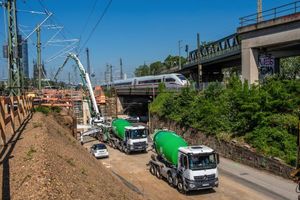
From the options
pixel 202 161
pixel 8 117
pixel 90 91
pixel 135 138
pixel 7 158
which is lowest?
pixel 135 138

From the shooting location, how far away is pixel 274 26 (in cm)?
3538

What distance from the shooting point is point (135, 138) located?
4072cm

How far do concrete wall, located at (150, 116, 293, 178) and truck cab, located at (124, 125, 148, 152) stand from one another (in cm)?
592

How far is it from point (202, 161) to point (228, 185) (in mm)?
3931

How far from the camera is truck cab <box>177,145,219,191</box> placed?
78.8ft

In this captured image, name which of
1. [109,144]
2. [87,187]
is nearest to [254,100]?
[109,144]

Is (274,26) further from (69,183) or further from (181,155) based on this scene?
(69,183)

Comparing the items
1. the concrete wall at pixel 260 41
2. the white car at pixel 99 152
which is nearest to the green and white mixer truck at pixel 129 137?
the white car at pixel 99 152

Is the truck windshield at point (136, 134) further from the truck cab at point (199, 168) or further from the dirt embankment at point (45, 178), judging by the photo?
the dirt embankment at point (45, 178)

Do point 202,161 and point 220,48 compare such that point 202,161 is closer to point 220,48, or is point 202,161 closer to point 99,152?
point 99,152


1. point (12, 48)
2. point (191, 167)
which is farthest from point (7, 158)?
point (12, 48)

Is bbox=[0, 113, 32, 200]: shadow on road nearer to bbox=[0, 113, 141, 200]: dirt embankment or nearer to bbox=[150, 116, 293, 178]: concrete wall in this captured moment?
bbox=[0, 113, 141, 200]: dirt embankment

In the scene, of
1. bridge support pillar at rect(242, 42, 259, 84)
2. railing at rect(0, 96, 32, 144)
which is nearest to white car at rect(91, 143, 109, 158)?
railing at rect(0, 96, 32, 144)

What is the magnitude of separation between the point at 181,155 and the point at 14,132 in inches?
401
